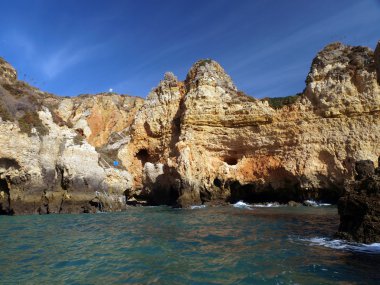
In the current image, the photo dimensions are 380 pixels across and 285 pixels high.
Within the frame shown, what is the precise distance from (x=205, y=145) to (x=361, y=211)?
25837 mm

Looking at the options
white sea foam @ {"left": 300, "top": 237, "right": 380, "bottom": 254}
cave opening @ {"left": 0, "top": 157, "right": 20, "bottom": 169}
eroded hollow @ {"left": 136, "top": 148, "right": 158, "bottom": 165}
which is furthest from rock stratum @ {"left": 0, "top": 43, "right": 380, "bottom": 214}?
white sea foam @ {"left": 300, "top": 237, "right": 380, "bottom": 254}

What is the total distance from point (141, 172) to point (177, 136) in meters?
6.59

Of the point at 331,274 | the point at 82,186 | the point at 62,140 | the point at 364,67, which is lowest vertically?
the point at 331,274

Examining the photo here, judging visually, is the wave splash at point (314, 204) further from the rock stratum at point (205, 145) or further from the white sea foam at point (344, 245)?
the white sea foam at point (344, 245)

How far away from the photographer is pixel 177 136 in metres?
39.6

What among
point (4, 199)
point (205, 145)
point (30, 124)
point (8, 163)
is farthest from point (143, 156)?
point (4, 199)

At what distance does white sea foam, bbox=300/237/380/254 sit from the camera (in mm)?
10570

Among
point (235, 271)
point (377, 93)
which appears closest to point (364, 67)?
point (377, 93)

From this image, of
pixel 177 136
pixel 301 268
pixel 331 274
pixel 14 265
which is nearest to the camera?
pixel 331 274

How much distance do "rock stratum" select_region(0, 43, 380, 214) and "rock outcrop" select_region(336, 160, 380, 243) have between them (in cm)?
1648

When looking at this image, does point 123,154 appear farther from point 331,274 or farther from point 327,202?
point 331,274

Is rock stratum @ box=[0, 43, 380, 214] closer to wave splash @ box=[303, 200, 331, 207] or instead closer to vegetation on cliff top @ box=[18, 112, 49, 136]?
vegetation on cliff top @ box=[18, 112, 49, 136]

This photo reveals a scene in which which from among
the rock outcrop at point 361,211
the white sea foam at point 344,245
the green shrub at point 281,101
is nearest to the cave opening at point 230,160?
the green shrub at point 281,101

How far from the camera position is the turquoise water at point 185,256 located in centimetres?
816
